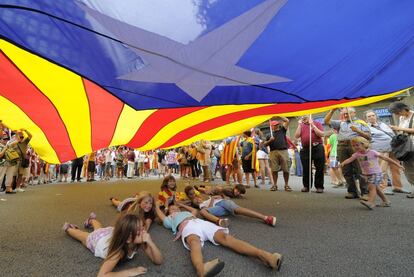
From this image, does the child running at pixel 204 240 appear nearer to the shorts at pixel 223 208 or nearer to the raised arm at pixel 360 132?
the shorts at pixel 223 208

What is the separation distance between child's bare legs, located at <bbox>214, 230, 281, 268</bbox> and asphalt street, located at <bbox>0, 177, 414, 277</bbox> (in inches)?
1.6

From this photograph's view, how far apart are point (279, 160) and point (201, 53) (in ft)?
11.0

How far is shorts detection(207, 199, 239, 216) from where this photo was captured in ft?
9.16

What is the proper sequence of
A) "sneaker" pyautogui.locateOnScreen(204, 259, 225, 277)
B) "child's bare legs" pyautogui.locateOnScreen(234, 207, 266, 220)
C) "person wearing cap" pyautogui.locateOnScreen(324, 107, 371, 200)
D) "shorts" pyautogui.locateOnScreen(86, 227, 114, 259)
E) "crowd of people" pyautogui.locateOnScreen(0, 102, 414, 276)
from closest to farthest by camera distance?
"sneaker" pyautogui.locateOnScreen(204, 259, 225, 277) → "crowd of people" pyautogui.locateOnScreen(0, 102, 414, 276) → "shorts" pyautogui.locateOnScreen(86, 227, 114, 259) → "child's bare legs" pyautogui.locateOnScreen(234, 207, 266, 220) → "person wearing cap" pyautogui.locateOnScreen(324, 107, 371, 200)

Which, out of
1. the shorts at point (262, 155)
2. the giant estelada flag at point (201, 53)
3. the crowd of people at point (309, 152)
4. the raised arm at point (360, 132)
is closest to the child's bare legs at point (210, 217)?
the giant estelada flag at point (201, 53)

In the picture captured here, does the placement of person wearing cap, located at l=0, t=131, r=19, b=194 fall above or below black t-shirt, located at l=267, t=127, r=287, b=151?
below

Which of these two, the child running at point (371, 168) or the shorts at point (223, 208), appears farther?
the child running at point (371, 168)

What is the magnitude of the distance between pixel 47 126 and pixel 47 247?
305cm

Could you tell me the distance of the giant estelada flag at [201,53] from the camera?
6.39 ft

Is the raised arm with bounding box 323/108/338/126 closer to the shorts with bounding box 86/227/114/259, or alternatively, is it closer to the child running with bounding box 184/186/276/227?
the child running with bounding box 184/186/276/227

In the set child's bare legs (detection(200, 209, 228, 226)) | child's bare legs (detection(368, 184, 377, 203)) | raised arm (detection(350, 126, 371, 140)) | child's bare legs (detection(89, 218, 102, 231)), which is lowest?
child's bare legs (detection(89, 218, 102, 231))

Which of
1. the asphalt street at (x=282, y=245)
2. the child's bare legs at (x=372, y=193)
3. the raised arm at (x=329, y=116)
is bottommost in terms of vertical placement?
the asphalt street at (x=282, y=245)

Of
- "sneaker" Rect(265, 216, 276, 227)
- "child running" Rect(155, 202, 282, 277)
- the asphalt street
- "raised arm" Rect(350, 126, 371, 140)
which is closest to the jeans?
"raised arm" Rect(350, 126, 371, 140)

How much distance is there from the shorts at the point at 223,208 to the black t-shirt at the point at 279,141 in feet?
8.45
